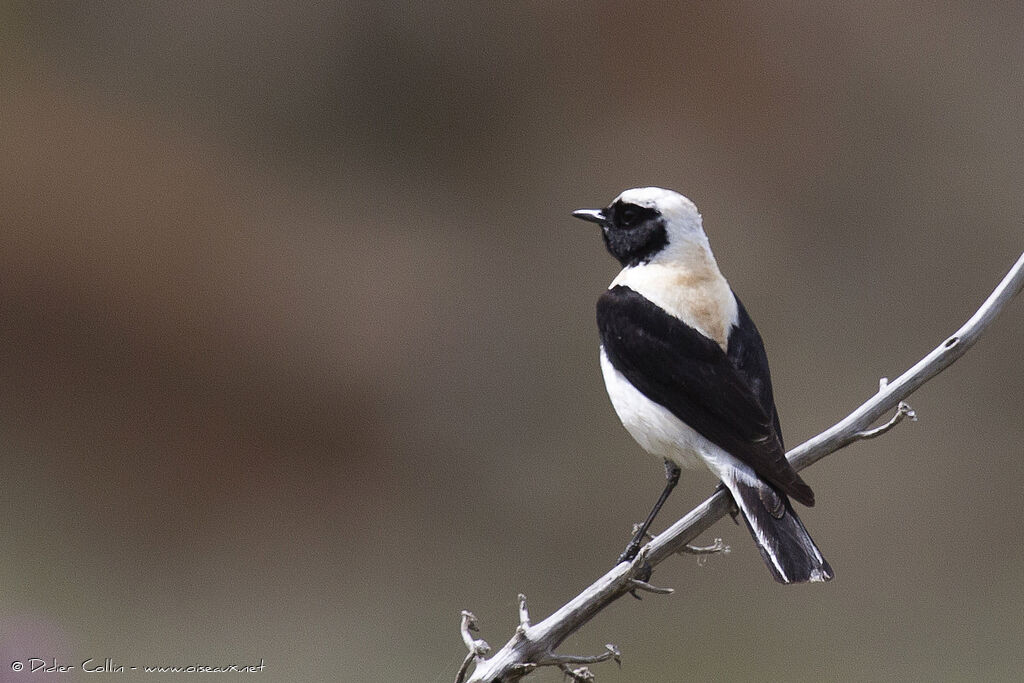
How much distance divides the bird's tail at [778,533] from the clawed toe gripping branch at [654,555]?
0.11 meters

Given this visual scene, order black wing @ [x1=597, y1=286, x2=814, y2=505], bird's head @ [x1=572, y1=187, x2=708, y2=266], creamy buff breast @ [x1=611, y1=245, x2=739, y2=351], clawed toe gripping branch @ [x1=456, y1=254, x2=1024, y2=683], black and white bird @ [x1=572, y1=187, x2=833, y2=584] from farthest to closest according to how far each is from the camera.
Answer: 1. bird's head @ [x1=572, y1=187, x2=708, y2=266]
2. creamy buff breast @ [x1=611, y1=245, x2=739, y2=351]
3. black wing @ [x1=597, y1=286, x2=814, y2=505]
4. black and white bird @ [x1=572, y1=187, x2=833, y2=584]
5. clawed toe gripping branch @ [x1=456, y1=254, x2=1024, y2=683]

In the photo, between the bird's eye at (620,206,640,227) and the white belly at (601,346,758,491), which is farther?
the bird's eye at (620,206,640,227)

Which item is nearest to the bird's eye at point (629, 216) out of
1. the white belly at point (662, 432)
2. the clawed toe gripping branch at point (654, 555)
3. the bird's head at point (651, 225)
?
the bird's head at point (651, 225)

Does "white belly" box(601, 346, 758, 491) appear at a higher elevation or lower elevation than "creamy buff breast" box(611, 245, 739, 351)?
lower

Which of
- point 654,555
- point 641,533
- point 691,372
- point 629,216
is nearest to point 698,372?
point 691,372

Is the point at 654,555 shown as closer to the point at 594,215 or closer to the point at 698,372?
the point at 698,372

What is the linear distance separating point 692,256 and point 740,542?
469 cm

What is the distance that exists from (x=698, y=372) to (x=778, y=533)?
538mm

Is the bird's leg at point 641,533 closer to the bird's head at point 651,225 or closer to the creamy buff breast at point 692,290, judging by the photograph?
the creamy buff breast at point 692,290

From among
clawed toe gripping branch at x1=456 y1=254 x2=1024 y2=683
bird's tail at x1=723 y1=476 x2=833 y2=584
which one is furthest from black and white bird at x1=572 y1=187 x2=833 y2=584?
clawed toe gripping branch at x1=456 y1=254 x2=1024 y2=683

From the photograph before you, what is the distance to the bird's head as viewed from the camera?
3441 mm

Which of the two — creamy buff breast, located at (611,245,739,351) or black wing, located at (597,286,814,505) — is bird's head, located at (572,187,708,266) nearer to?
creamy buff breast, located at (611,245,739,351)

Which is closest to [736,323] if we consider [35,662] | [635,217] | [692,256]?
[692,256]

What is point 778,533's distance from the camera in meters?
2.80
